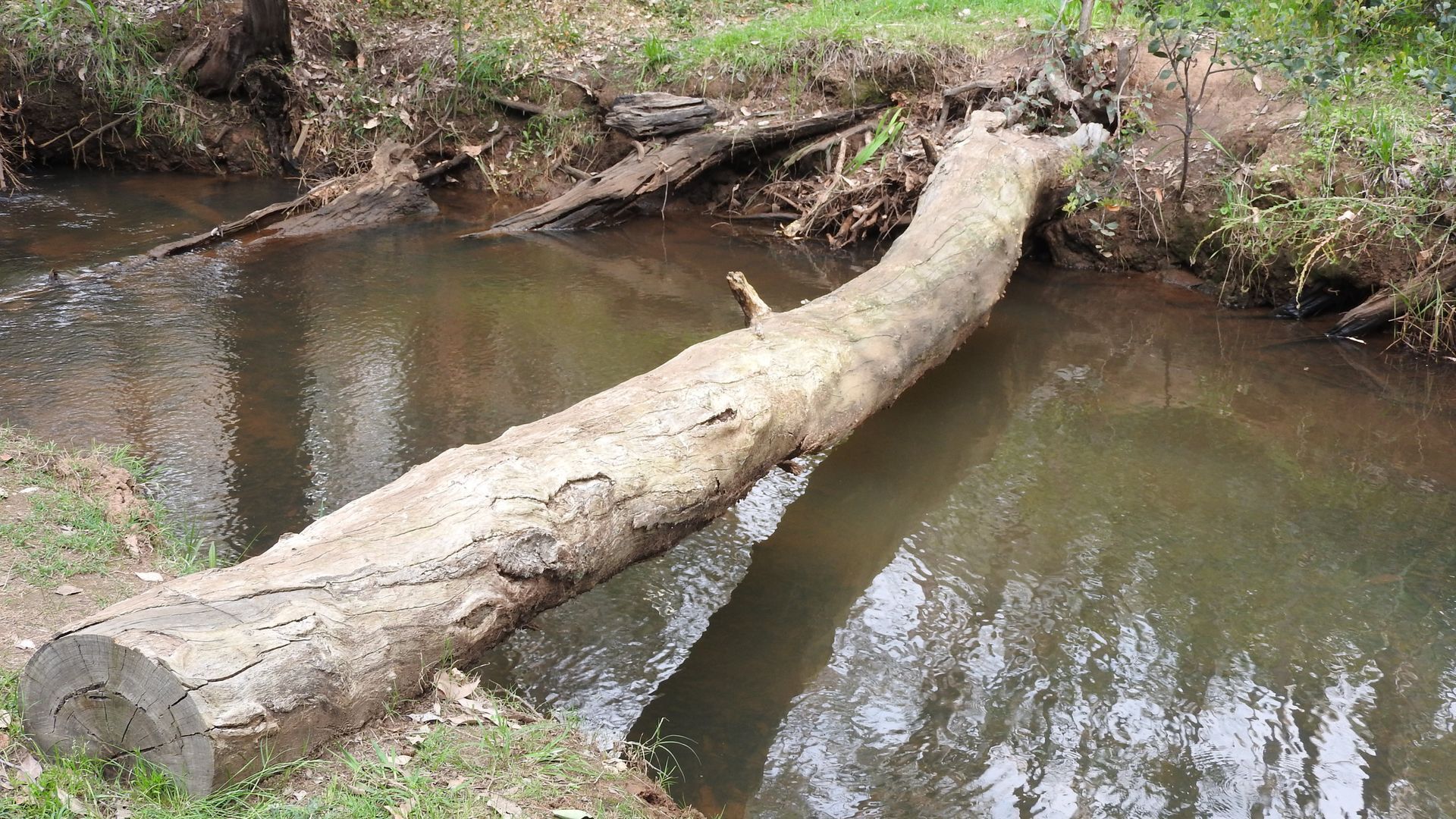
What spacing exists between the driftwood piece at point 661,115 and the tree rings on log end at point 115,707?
7.70m

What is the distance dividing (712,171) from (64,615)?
7.15 metres

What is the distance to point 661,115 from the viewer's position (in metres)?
9.27

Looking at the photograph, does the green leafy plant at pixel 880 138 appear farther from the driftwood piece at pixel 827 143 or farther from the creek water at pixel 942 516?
the creek water at pixel 942 516

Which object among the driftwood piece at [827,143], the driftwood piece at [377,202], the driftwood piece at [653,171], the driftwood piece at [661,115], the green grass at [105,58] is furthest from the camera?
the green grass at [105,58]

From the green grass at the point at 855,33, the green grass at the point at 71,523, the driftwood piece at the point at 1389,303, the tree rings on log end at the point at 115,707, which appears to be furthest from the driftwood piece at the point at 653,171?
the tree rings on log end at the point at 115,707

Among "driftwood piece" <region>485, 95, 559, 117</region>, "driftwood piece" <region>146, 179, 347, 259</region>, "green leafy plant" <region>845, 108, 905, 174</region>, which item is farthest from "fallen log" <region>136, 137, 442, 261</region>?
"green leafy plant" <region>845, 108, 905, 174</region>

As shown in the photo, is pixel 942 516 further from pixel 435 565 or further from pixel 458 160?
pixel 458 160

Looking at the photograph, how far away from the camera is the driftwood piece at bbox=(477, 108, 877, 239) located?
8.83 metres

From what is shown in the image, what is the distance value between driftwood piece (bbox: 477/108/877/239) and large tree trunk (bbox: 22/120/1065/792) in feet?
15.6

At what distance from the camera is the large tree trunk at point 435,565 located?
2.18m

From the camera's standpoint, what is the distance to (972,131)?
283 inches

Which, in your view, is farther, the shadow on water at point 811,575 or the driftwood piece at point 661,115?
the driftwood piece at point 661,115

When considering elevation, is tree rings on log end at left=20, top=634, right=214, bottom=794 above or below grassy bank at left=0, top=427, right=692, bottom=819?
above

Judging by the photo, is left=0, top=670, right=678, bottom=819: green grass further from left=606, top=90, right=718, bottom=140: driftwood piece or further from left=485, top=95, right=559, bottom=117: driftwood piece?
left=485, top=95, right=559, bottom=117: driftwood piece
